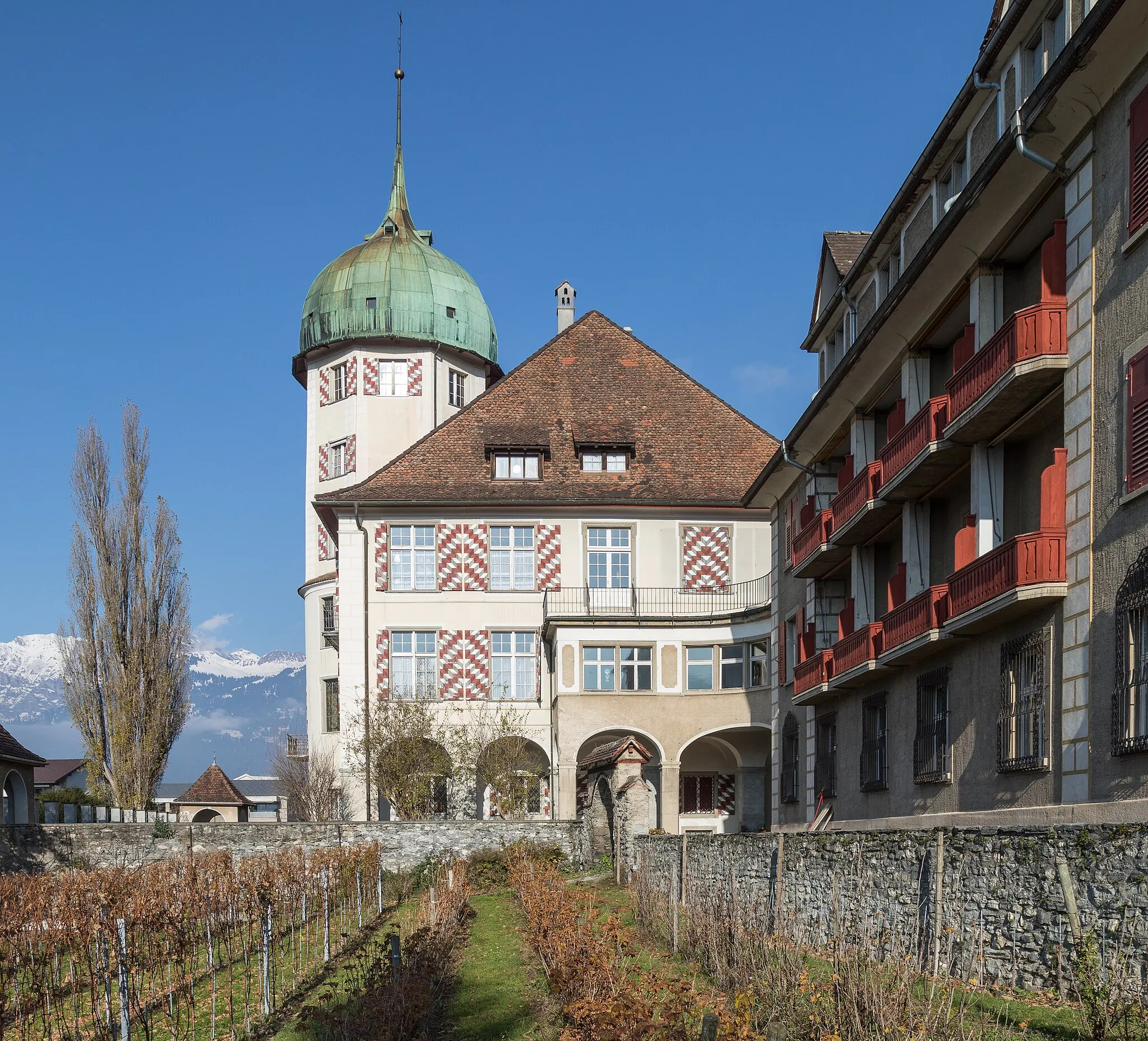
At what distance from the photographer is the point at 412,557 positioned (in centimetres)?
4331

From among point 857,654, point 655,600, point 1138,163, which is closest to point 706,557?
point 655,600

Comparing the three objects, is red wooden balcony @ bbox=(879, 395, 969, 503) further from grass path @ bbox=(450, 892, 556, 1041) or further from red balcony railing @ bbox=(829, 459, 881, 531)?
grass path @ bbox=(450, 892, 556, 1041)

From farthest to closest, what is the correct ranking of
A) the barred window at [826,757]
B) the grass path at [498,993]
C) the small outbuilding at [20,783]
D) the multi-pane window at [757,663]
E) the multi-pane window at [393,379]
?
the multi-pane window at [393,379] < the multi-pane window at [757,663] < the small outbuilding at [20,783] < the barred window at [826,757] < the grass path at [498,993]

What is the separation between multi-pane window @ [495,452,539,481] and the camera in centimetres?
4441

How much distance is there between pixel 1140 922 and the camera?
35.3ft

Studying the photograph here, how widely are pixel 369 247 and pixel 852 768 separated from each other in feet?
110

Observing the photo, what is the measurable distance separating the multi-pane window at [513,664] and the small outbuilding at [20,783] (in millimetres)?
12506

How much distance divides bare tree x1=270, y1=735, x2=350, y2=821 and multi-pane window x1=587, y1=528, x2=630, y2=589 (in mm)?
9606

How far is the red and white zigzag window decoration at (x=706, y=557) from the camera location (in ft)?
143

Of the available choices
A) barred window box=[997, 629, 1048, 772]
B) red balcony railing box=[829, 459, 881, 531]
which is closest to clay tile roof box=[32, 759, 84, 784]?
red balcony railing box=[829, 459, 881, 531]

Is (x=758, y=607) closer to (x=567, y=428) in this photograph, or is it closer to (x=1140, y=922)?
(x=567, y=428)

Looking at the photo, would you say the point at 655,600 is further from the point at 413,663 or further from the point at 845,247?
the point at 845,247

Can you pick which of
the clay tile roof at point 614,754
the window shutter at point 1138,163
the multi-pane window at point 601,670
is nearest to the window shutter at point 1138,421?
the window shutter at point 1138,163

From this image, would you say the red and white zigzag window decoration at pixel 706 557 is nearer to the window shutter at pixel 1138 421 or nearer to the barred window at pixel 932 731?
the barred window at pixel 932 731
